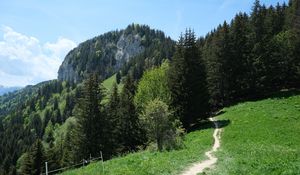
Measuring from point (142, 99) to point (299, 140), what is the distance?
113ft

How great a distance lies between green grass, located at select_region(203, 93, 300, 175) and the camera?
61.5ft

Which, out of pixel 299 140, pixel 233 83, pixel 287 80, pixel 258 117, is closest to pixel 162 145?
pixel 299 140

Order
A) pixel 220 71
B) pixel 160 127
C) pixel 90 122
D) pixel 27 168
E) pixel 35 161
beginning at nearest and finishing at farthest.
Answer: pixel 160 127 → pixel 90 122 → pixel 220 71 → pixel 35 161 → pixel 27 168

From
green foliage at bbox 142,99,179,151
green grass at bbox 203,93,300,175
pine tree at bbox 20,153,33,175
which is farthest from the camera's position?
pine tree at bbox 20,153,33,175

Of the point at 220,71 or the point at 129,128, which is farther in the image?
the point at 220,71

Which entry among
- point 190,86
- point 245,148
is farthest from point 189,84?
point 245,148

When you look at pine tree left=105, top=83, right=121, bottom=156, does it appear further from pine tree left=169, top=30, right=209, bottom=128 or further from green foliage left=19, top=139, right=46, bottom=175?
green foliage left=19, top=139, right=46, bottom=175

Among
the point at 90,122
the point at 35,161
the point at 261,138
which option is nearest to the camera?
the point at 261,138

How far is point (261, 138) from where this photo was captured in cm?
3912

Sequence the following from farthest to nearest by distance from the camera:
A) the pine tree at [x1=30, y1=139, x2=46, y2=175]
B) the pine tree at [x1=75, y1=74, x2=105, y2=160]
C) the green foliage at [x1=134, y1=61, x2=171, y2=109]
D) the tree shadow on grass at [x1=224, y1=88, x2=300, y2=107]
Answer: the pine tree at [x1=30, y1=139, x2=46, y2=175] < the green foliage at [x1=134, y1=61, x2=171, y2=109] < the tree shadow on grass at [x1=224, y1=88, x2=300, y2=107] < the pine tree at [x1=75, y1=74, x2=105, y2=160]

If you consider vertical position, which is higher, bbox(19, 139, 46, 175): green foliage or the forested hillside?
the forested hillside

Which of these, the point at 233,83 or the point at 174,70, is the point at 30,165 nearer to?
the point at 174,70

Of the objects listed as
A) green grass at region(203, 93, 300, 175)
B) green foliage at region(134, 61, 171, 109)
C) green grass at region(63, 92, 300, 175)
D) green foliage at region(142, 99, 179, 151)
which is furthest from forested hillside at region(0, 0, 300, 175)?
Result: green foliage at region(142, 99, 179, 151)

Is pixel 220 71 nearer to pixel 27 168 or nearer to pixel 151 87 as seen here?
pixel 151 87
